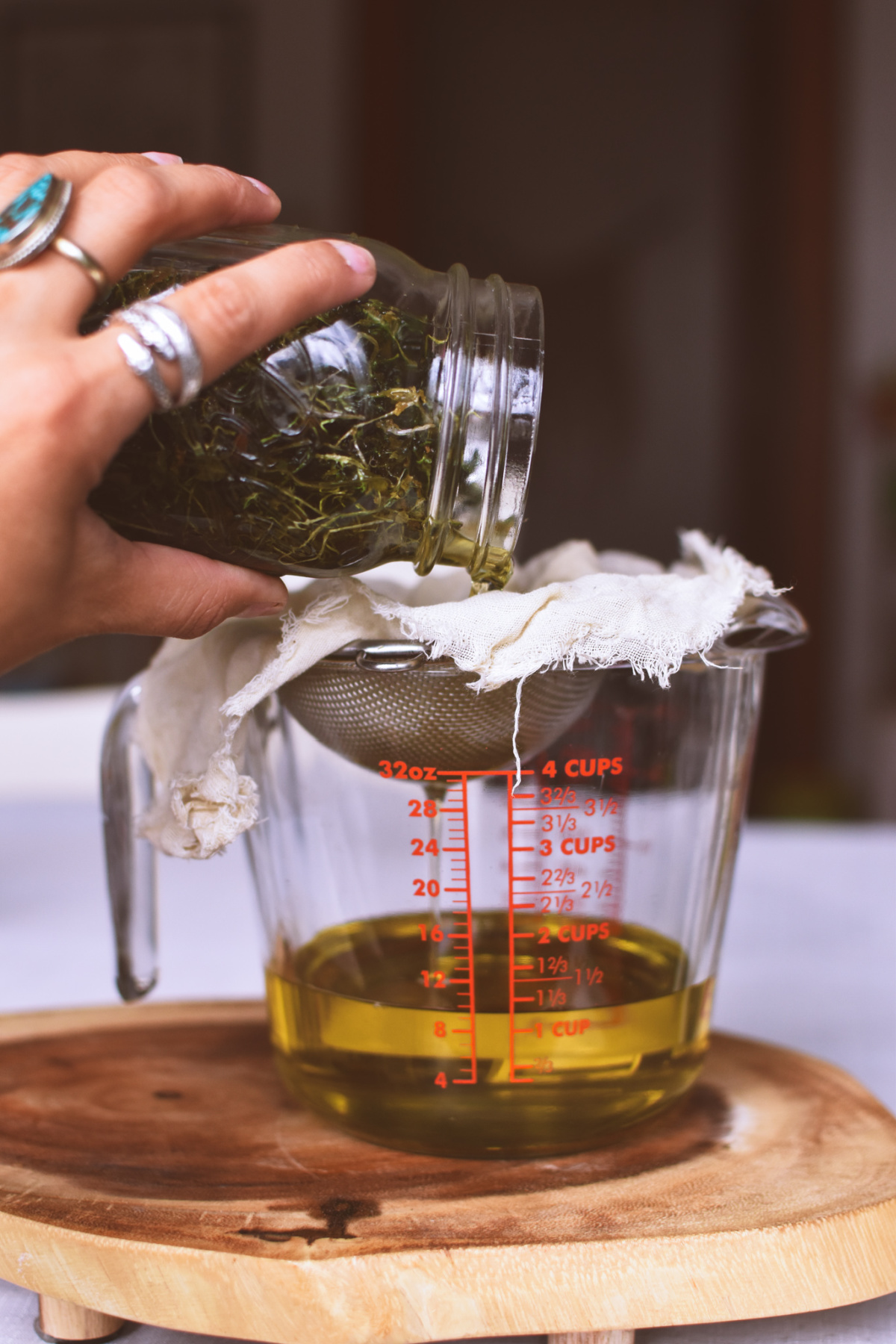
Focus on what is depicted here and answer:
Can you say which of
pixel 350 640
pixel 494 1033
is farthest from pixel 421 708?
pixel 494 1033

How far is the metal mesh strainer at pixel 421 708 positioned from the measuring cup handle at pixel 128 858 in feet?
0.36

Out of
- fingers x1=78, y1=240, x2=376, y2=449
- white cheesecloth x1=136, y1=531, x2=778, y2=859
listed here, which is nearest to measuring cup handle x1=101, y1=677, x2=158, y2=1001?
white cheesecloth x1=136, y1=531, x2=778, y2=859

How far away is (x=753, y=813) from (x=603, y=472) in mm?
1126

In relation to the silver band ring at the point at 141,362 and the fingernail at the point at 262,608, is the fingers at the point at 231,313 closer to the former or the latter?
the silver band ring at the point at 141,362

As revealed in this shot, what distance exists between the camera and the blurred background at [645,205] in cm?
307

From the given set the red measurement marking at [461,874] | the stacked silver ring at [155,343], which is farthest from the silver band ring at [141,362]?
the red measurement marking at [461,874]

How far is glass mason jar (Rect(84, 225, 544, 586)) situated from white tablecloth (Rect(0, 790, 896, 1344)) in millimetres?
353

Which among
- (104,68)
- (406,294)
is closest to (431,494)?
(406,294)

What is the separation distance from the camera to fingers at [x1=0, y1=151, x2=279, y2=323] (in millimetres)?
427

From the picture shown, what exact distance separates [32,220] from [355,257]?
0.12 metres

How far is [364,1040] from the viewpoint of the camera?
1.86ft

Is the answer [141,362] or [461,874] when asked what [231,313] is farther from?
[461,874]

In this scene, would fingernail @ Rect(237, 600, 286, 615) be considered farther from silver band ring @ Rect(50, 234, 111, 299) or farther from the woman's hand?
silver band ring @ Rect(50, 234, 111, 299)

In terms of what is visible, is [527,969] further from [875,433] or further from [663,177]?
[663,177]
